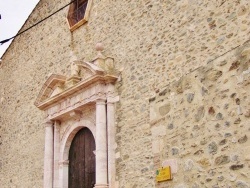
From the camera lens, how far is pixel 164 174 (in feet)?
17.2

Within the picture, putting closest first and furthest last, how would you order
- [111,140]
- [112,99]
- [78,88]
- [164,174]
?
[164,174], [111,140], [112,99], [78,88]

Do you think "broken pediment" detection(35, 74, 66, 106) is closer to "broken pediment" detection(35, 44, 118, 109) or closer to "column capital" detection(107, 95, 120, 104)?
"broken pediment" detection(35, 44, 118, 109)

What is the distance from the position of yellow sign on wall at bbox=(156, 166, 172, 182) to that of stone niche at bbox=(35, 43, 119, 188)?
6.31 ft

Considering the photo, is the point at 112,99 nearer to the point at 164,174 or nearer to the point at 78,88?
the point at 78,88

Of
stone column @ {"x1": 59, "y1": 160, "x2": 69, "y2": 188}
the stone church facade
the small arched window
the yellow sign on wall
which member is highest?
the small arched window

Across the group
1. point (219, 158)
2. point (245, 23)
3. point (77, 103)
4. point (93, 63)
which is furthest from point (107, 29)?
point (219, 158)

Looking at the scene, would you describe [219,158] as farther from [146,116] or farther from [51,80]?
[51,80]

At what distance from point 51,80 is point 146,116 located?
301cm

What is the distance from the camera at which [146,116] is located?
6.78 metres

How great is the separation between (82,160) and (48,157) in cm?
90

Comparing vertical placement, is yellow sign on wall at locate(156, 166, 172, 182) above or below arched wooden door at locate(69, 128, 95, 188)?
below

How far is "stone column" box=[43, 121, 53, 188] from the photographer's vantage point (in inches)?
343

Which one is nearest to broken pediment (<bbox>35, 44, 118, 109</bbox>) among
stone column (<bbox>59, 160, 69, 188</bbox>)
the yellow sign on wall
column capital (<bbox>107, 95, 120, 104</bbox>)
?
column capital (<bbox>107, 95, 120, 104</bbox>)

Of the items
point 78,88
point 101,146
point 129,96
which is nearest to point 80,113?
point 78,88
